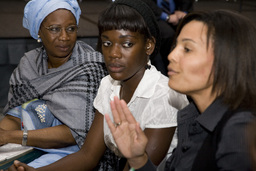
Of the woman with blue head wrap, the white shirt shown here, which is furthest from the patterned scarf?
the white shirt

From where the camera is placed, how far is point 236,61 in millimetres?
1052

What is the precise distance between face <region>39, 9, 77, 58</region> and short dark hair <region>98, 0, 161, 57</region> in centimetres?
56

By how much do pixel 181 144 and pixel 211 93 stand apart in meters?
0.23

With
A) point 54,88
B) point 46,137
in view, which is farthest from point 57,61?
point 46,137

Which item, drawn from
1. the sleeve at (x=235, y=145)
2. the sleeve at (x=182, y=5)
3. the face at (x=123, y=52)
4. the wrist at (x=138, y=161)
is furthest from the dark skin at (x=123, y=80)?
the sleeve at (x=182, y=5)

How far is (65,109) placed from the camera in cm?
199

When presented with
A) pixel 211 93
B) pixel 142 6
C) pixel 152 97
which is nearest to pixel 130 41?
pixel 142 6

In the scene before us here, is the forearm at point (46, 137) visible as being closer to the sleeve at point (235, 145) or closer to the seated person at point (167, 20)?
the sleeve at point (235, 145)

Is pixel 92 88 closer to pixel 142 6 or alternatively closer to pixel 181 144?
pixel 142 6

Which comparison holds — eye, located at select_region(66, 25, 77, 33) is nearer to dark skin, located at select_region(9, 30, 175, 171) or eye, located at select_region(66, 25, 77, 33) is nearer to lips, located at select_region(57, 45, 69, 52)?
lips, located at select_region(57, 45, 69, 52)

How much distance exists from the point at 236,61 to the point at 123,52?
61 centimetres

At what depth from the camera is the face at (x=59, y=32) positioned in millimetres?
2065

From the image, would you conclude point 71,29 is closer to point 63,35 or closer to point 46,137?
point 63,35

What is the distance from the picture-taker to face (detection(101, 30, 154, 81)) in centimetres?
154
